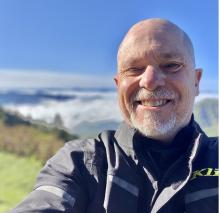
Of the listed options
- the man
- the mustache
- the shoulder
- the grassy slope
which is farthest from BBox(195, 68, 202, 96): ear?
the grassy slope

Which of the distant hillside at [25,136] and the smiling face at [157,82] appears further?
the distant hillside at [25,136]

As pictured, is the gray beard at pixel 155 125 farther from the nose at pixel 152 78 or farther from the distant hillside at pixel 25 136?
the distant hillside at pixel 25 136

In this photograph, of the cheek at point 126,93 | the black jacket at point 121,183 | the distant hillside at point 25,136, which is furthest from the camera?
the distant hillside at point 25,136

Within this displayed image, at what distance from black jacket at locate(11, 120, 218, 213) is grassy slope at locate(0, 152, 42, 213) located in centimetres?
284

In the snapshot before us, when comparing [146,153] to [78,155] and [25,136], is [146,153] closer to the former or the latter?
[78,155]

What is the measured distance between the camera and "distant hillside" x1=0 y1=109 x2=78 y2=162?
356cm

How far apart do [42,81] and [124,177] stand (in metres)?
4.64

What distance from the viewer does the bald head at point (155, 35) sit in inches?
33.2

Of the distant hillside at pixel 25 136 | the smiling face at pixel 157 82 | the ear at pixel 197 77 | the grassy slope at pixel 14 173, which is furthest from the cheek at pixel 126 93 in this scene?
the grassy slope at pixel 14 173

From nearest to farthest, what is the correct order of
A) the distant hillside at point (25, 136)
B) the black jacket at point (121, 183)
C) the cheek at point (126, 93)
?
1. the black jacket at point (121, 183)
2. the cheek at point (126, 93)
3. the distant hillside at point (25, 136)

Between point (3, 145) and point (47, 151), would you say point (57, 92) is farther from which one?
point (47, 151)

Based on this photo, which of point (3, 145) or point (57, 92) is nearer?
point (3, 145)

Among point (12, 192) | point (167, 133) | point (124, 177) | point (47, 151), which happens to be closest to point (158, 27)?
point (167, 133)

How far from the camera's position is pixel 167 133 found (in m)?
0.83
